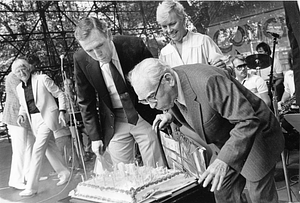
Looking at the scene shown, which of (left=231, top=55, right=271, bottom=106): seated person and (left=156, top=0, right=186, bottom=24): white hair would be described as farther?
(left=231, top=55, right=271, bottom=106): seated person

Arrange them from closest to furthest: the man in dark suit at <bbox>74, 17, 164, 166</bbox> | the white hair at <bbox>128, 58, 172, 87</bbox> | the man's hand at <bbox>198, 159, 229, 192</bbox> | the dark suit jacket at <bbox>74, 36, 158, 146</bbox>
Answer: the man's hand at <bbox>198, 159, 229, 192</bbox> < the white hair at <bbox>128, 58, 172, 87</bbox> < the man in dark suit at <bbox>74, 17, 164, 166</bbox> < the dark suit jacket at <bbox>74, 36, 158, 146</bbox>

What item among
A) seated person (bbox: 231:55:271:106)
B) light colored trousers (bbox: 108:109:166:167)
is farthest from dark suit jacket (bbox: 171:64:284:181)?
seated person (bbox: 231:55:271:106)

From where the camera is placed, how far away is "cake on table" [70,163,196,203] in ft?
4.85

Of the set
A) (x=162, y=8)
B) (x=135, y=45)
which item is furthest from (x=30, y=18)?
(x=162, y=8)

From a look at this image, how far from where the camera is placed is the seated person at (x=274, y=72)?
8.03ft

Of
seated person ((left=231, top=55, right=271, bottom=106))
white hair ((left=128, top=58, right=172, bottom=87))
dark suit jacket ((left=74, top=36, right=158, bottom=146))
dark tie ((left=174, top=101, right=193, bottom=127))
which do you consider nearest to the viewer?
white hair ((left=128, top=58, right=172, bottom=87))

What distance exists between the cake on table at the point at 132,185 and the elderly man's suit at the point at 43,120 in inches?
16.7

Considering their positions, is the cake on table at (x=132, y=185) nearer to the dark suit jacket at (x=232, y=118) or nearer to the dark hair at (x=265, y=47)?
the dark suit jacket at (x=232, y=118)

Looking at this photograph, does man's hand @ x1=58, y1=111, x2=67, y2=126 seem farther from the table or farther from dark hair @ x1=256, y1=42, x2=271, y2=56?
dark hair @ x1=256, y1=42, x2=271, y2=56

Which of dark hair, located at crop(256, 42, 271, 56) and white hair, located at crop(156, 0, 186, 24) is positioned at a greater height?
white hair, located at crop(156, 0, 186, 24)

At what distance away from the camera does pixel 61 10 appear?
198cm

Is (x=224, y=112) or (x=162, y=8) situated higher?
(x=162, y=8)

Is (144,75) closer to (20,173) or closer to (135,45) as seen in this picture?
(135,45)

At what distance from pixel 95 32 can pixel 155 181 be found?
74cm
